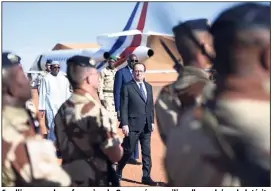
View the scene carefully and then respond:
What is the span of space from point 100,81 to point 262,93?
115 cm

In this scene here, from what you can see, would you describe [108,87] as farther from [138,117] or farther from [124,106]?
[138,117]

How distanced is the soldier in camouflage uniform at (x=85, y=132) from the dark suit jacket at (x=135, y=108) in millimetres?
305

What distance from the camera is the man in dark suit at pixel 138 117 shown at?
4.51 meters

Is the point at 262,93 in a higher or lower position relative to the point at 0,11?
lower

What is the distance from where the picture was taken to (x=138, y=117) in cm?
462

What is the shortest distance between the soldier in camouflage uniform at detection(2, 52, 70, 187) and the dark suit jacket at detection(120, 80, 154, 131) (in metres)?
0.63

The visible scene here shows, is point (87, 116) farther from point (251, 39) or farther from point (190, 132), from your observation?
point (251, 39)

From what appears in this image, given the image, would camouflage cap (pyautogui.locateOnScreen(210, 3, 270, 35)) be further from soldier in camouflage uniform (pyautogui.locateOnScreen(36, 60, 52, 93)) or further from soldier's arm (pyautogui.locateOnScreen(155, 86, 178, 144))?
soldier in camouflage uniform (pyautogui.locateOnScreen(36, 60, 52, 93))

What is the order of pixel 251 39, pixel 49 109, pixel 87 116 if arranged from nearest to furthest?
1. pixel 251 39
2. pixel 87 116
3. pixel 49 109

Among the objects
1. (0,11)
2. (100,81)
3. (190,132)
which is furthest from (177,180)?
(0,11)

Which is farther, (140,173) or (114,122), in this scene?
(140,173)

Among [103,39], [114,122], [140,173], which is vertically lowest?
[140,173]

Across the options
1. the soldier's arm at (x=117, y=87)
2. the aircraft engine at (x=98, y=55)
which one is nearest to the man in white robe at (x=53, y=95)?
the aircraft engine at (x=98, y=55)

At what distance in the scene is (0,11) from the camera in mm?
4250
